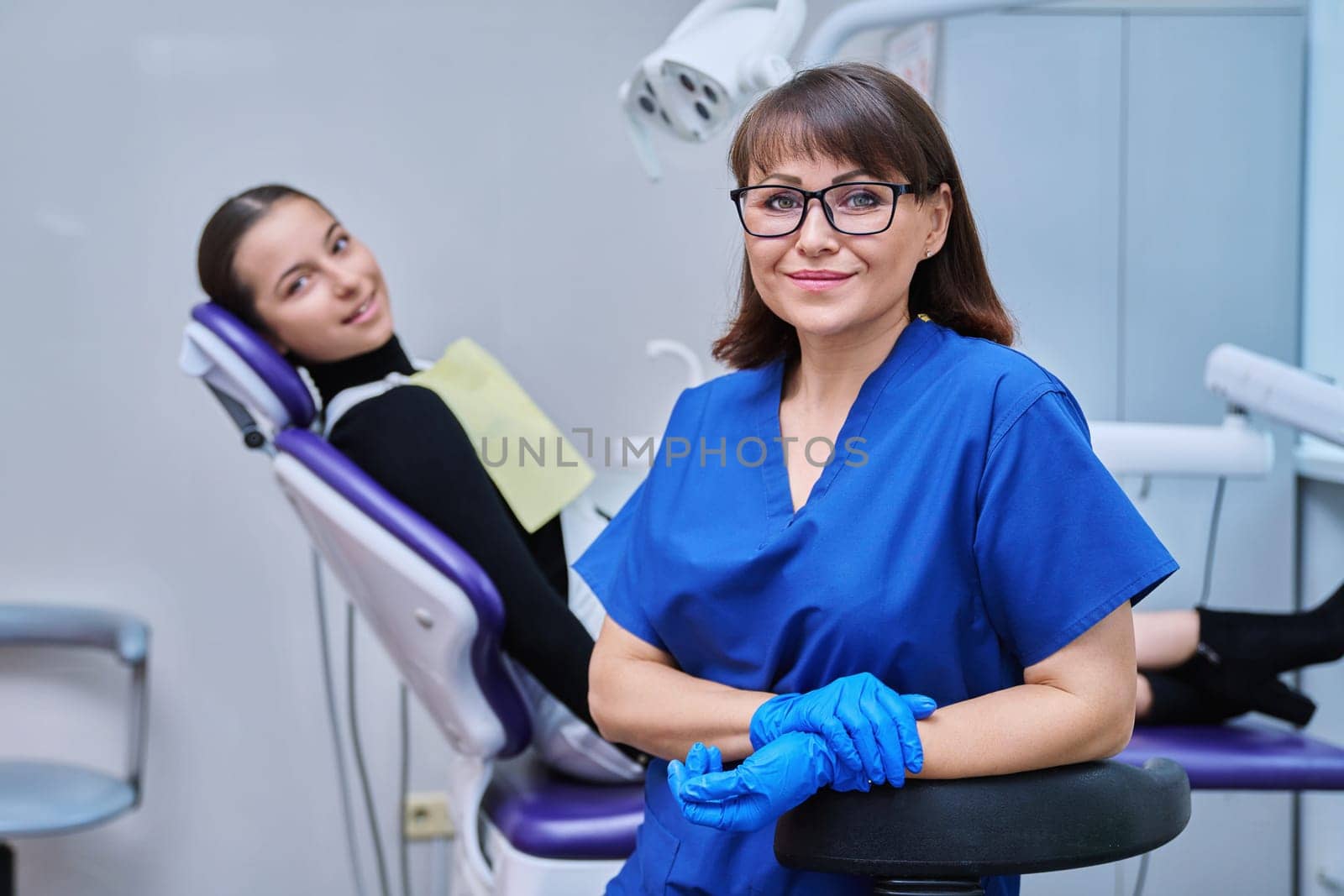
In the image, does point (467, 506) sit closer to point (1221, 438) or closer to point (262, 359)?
point (262, 359)

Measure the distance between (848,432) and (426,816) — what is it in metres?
1.62

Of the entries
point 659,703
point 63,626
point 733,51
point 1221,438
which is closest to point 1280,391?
point 1221,438

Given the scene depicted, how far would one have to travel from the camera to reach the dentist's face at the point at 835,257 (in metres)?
0.93

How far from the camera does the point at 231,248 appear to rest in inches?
64.3

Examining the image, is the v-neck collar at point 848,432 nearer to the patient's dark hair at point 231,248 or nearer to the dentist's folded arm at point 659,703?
the dentist's folded arm at point 659,703

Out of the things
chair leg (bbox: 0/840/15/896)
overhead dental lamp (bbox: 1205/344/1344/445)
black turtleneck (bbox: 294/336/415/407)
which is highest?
black turtleneck (bbox: 294/336/415/407)

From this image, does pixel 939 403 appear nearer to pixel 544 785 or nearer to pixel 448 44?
pixel 544 785

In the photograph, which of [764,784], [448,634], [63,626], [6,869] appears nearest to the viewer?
[764,784]

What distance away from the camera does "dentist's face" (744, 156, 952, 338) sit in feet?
3.05

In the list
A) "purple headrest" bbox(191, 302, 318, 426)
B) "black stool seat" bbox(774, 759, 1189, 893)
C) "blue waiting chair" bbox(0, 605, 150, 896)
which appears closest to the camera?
"black stool seat" bbox(774, 759, 1189, 893)

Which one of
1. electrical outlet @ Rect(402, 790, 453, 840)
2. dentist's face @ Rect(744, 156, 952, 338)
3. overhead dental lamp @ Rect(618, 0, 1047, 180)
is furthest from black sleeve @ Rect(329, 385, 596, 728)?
electrical outlet @ Rect(402, 790, 453, 840)

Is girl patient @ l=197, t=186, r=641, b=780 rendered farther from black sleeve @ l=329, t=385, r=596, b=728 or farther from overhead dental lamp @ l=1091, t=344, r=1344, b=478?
overhead dental lamp @ l=1091, t=344, r=1344, b=478

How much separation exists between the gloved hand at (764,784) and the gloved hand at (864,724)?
0.03 ft

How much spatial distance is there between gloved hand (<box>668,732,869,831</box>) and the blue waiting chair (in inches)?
58.1
